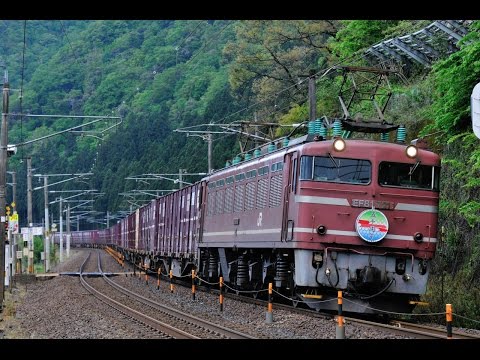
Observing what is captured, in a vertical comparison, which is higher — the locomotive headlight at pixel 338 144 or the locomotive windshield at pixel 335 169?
the locomotive headlight at pixel 338 144

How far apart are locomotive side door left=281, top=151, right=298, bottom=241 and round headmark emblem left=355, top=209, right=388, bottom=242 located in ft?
4.50

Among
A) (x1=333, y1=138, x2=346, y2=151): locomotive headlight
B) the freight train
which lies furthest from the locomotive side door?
(x1=333, y1=138, x2=346, y2=151): locomotive headlight

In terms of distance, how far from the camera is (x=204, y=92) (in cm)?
8706

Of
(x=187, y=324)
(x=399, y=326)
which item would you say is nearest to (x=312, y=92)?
(x=187, y=324)

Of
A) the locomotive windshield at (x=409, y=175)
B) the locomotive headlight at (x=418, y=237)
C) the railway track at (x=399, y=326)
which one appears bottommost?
the railway track at (x=399, y=326)

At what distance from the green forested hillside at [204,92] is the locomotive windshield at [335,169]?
2567mm

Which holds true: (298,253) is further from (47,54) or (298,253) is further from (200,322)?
(47,54)

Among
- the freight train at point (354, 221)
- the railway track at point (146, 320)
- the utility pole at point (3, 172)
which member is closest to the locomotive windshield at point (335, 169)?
the freight train at point (354, 221)

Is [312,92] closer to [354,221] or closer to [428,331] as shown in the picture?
[354,221]

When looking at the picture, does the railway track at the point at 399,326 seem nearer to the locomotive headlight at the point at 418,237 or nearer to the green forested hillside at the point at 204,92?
the locomotive headlight at the point at 418,237

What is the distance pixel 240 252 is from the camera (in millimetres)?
21625

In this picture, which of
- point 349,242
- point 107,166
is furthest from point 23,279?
point 107,166

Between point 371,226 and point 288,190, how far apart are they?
1919mm

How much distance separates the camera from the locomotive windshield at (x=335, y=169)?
53.1 feet
